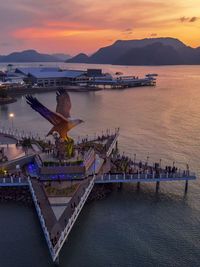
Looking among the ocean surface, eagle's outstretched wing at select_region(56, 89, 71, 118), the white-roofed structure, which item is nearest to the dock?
the ocean surface

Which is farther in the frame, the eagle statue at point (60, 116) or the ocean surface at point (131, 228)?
the eagle statue at point (60, 116)

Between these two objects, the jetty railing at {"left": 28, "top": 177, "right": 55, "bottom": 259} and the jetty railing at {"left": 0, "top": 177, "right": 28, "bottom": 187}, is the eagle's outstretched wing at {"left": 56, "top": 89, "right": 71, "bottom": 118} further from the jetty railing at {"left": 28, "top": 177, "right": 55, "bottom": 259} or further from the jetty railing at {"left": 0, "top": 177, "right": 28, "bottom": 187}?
the jetty railing at {"left": 0, "top": 177, "right": 28, "bottom": 187}

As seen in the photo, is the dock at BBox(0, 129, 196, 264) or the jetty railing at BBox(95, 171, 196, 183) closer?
the dock at BBox(0, 129, 196, 264)

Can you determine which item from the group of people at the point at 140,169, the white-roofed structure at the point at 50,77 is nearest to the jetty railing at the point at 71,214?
the group of people at the point at 140,169

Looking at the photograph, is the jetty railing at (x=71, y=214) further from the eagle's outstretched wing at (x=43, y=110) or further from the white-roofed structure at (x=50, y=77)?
the white-roofed structure at (x=50, y=77)

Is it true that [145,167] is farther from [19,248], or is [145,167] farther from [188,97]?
[188,97]

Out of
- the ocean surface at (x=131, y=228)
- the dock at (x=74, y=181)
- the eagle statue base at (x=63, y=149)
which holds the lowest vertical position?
the ocean surface at (x=131, y=228)

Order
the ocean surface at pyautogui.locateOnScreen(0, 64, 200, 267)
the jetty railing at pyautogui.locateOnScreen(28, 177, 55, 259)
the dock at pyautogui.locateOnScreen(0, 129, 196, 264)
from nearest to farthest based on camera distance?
the jetty railing at pyautogui.locateOnScreen(28, 177, 55, 259) < the ocean surface at pyautogui.locateOnScreen(0, 64, 200, 267) < the dock at pyautogui.locateOnScreen(0, 129, 196, 264)

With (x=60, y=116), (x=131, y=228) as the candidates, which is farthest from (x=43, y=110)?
(x=131, y=228)
